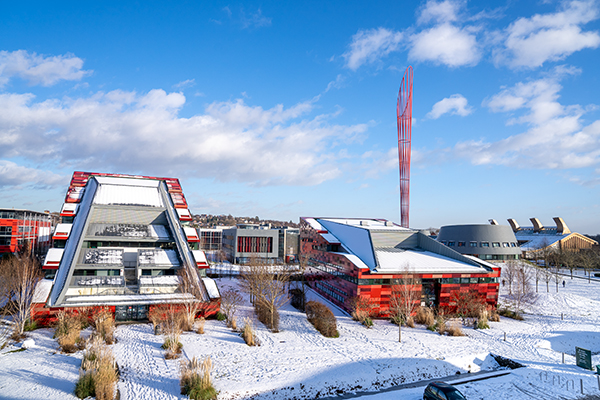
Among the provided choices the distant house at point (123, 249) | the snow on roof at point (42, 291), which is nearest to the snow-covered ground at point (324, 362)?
the snow on roof at point (42, 291)

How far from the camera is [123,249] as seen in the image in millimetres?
44469

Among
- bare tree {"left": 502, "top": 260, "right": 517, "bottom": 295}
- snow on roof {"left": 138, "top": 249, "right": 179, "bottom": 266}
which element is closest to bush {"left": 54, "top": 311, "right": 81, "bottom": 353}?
snow on roof {"left": 138, "top": 249, "right": 179, "bottom": 266}

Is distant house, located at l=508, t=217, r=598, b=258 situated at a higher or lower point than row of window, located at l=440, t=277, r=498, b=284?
higher

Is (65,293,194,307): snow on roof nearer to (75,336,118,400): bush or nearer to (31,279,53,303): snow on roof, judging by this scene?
(31,279,53,303): snow on roof

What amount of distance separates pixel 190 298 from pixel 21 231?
50.8 m

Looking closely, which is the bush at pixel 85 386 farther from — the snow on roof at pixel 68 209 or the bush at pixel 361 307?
the snow on roof at pixel 68 209

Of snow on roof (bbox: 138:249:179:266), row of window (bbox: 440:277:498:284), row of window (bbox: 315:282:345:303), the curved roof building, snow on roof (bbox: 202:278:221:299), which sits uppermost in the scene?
the curved roof building

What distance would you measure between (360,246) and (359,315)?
921 cm

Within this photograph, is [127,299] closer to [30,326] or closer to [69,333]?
[30,326]

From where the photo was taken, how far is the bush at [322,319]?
2880 centimetres

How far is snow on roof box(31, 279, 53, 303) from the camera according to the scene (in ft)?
98.1

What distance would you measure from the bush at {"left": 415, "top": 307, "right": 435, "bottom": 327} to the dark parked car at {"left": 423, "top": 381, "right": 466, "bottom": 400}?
15.6m

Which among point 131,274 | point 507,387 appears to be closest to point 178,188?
point 131,274

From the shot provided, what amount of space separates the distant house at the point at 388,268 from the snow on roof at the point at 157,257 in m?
19.1
